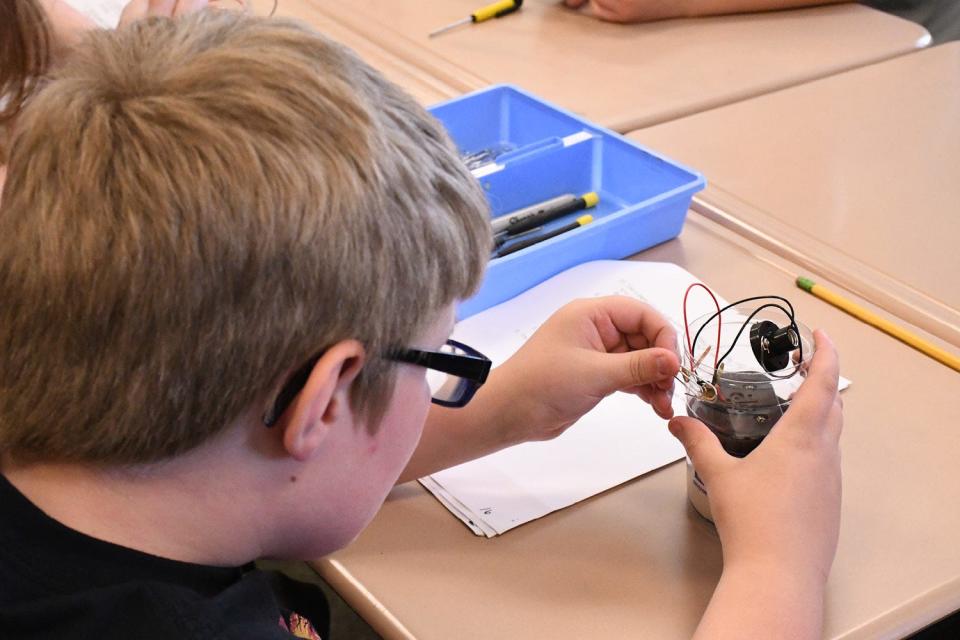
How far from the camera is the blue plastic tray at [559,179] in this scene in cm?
114

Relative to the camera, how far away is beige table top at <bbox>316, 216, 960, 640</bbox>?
0.78 meters

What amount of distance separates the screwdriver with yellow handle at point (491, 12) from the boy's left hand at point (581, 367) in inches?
35.0

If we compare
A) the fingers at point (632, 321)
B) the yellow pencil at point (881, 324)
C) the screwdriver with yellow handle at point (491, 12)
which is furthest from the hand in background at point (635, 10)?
the fingers at point (632, 321)

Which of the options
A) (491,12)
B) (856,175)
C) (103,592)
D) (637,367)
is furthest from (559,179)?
(103,592)

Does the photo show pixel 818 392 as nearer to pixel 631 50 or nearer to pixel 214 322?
pixel 214 322

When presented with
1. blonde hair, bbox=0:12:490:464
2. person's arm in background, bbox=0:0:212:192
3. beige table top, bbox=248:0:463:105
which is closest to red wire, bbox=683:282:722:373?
blonde hair, bbox=0:12:490:464

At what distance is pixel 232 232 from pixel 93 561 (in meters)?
0.22

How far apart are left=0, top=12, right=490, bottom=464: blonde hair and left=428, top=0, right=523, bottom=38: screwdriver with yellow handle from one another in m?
1.08

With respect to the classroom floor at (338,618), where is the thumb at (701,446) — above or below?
above

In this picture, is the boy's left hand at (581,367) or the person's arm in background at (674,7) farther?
the person's arm in background at (674,7)

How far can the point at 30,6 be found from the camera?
128cm

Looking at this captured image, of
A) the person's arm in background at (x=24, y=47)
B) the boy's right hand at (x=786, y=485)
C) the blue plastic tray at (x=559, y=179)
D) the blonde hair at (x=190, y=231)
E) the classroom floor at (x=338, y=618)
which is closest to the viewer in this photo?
the blonde hair at (x=190, y=231)

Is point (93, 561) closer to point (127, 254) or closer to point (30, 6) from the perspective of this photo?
point (127, 254)

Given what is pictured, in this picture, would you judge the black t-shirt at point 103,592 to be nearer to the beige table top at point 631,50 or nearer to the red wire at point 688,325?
the red wire at point 688,325
